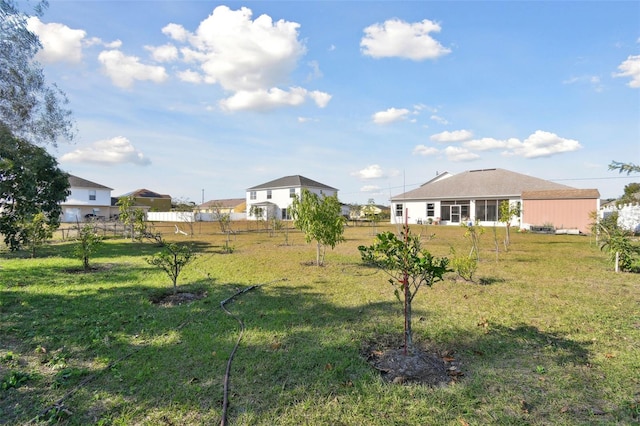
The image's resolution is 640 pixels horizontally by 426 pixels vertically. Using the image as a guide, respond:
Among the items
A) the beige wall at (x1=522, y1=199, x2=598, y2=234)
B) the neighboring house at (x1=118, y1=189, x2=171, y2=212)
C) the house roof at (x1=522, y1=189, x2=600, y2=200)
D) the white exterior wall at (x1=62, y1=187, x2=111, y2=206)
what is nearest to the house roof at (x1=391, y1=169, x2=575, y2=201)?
the house roof at (x1=522, y1=189, x2=600, y2=200)

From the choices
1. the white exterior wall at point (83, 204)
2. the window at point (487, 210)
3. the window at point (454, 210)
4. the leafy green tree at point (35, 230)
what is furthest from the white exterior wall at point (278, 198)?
the leafy green tree at point (35, 230)

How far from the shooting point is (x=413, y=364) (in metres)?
3.92

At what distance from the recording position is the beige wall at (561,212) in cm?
2381

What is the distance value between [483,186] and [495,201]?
242 centimetres

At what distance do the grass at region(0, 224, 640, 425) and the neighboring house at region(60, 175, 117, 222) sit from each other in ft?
147

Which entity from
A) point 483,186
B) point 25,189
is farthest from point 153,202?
point 483,186

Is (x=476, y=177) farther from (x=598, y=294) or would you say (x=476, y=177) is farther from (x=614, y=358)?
(x=614, y=358)

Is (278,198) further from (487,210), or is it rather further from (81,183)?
(487,210)

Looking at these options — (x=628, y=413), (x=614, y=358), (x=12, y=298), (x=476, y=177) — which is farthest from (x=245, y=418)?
(x=476, y=177)

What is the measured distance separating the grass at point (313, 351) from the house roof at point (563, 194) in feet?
61.5

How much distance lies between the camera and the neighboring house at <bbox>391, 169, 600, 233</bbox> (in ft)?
79.7

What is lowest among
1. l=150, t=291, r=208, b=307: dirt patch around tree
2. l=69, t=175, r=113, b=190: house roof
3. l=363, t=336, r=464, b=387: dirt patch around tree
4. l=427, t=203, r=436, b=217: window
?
l=363, t=336, r=464, b=387: dirt patch around tree

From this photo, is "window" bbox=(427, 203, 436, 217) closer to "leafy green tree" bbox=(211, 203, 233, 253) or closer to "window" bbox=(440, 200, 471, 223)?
"window" bbox=(440, 200, 471, 223)

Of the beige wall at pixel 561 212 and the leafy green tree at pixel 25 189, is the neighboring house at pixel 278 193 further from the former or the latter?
the leafy green tree at pixel 25 189
